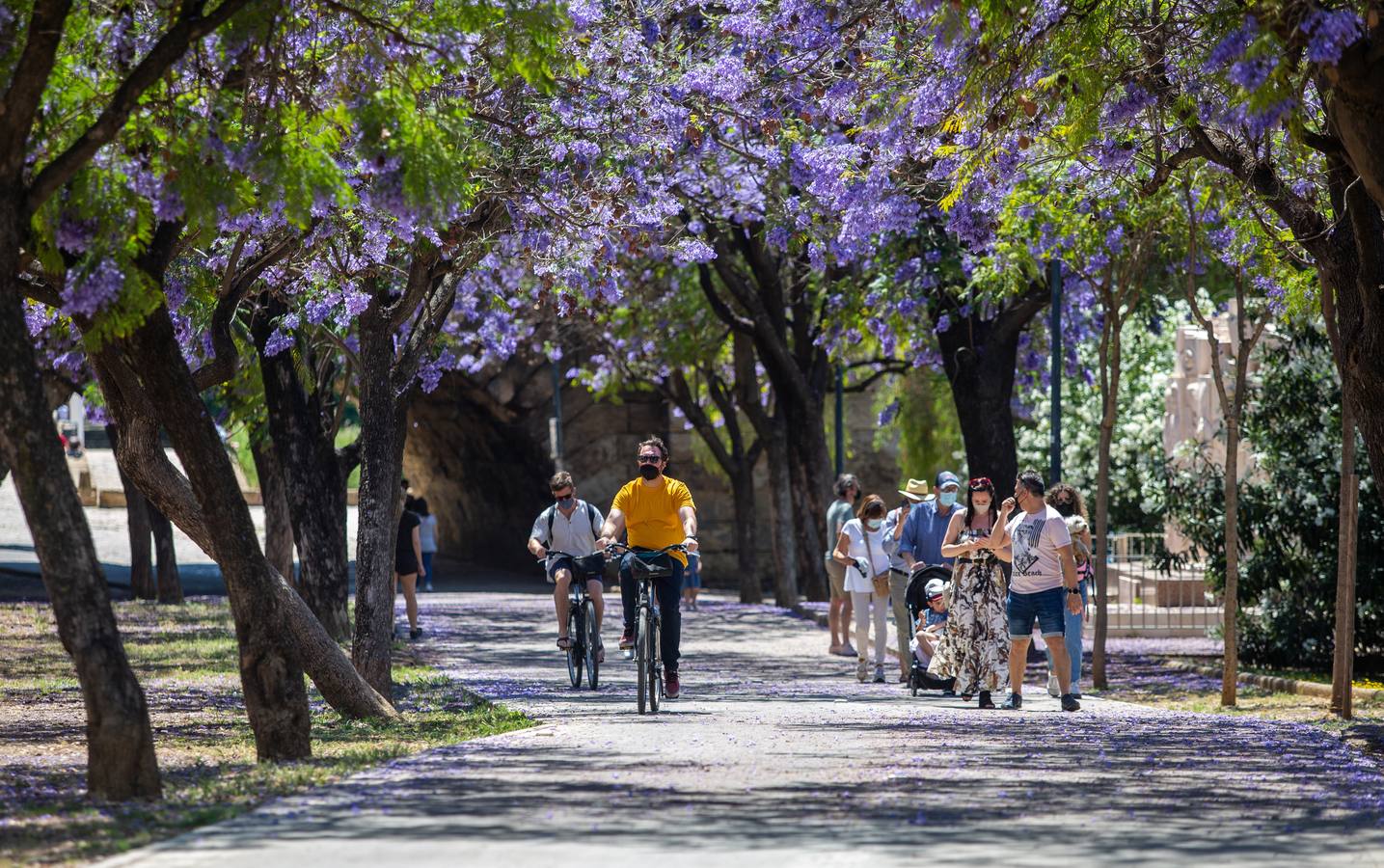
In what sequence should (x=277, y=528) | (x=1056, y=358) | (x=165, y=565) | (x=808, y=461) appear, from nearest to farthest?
(x=1056, y=358), (x=277, y=528), (x=808, y=461), (x=165, y=565)

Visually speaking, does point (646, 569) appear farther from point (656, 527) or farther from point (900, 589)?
point (900, 589)

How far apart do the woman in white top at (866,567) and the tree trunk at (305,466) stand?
16.8 ft

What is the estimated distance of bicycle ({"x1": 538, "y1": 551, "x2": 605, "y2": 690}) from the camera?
15.6 meters

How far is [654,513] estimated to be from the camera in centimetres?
1365

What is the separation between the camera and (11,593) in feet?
102

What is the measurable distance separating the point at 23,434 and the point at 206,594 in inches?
1009

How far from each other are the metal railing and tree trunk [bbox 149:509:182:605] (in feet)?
43.9

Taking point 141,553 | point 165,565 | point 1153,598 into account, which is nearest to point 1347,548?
point 1153,598

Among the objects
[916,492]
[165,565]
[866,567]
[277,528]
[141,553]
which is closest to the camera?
[916,492]

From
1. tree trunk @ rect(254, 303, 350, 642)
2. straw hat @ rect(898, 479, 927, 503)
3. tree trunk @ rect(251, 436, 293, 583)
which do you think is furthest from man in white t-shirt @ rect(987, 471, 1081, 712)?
tree trunk @ rect(251, 436, 293, 583)

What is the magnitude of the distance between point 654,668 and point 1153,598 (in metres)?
13.9

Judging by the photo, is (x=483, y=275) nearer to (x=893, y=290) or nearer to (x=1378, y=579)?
(x=893, y=290)

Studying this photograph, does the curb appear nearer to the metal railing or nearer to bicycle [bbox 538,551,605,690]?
the metal railing

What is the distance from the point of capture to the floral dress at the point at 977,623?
14.5m
